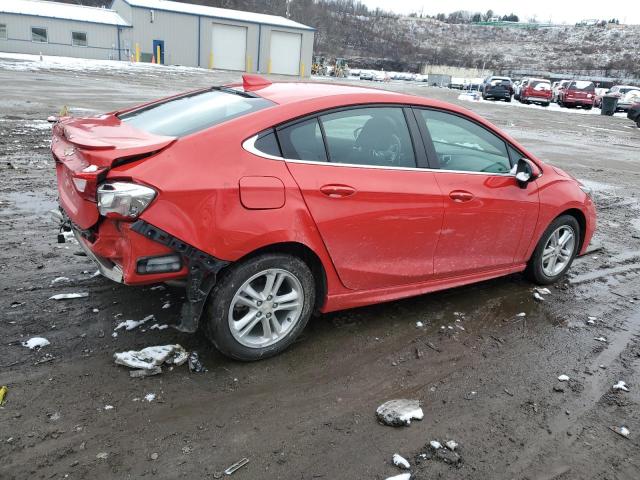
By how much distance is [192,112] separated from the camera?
3.55 meters

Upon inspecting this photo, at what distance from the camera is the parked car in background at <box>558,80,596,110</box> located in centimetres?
3462

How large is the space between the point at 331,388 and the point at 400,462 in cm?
68

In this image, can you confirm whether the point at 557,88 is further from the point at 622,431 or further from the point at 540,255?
the point at 622,431

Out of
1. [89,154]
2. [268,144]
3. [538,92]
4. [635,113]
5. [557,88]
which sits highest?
[268,144]

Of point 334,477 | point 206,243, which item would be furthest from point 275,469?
point 206,243

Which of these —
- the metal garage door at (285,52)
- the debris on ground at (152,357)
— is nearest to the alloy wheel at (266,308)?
the debris on ground at (152,357)

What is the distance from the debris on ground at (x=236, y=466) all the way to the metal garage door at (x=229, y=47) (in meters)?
48.0

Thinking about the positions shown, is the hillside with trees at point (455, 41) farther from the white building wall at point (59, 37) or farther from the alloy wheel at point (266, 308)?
the alloy wheel at point (266, 308)

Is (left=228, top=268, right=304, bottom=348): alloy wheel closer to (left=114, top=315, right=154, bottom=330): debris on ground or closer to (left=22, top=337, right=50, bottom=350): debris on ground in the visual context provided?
(left=114, top=315, right=154, bottom=330): debris on ground

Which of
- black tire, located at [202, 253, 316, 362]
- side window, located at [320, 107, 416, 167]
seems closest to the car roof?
side window, located at [320, 107, 416, 167]

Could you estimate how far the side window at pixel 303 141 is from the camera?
3.22m

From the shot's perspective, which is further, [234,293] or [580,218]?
[580,218]

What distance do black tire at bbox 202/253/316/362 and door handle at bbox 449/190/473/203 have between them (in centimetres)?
124

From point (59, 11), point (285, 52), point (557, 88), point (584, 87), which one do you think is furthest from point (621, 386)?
point (285, 52)
